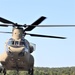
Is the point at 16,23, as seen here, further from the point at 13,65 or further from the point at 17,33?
the point at 13,65

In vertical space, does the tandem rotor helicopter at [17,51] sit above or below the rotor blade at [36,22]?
below

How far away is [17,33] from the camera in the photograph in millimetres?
32406

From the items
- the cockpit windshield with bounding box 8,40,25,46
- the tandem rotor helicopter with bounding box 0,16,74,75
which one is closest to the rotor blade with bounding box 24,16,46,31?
the tandem rotor helicopter with bounding box 0,16,74,75

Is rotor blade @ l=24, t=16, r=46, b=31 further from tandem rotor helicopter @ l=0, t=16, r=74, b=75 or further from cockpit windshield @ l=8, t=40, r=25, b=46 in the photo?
cockpit windshield @ l=8, t=40, r=25, b=46

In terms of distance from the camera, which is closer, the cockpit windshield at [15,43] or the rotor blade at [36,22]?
the cockpit windshield at [15,43]

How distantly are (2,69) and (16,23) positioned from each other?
5223 mm

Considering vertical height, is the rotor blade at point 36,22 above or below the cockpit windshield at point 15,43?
above

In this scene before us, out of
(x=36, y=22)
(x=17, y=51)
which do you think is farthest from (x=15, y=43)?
(x=36, y=22)

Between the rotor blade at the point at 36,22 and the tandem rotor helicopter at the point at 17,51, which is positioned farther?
the rotor blade at the point at 36,22

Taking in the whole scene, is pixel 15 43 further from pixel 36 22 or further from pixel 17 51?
pixel 36 22

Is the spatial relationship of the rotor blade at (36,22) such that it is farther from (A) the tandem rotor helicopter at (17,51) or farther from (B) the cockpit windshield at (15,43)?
(B) the cockpit windshield at (15,43)

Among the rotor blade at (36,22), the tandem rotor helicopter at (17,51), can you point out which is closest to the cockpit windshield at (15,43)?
the tandem rotor helicopter at (17,51)

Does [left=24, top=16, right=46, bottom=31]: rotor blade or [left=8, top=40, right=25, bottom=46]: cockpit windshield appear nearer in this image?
[left=8, top=40, right=25, bottom=46]: cockpit windshield

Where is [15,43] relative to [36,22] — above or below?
below
